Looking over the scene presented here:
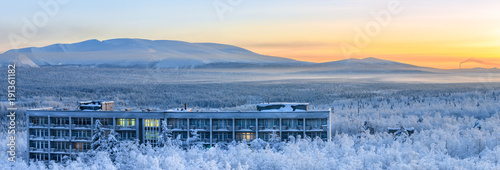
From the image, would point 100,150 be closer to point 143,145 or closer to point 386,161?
point 143,145

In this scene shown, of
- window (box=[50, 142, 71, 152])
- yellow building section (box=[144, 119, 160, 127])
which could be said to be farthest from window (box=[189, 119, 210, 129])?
window (box=[50, 142, 71, 152])

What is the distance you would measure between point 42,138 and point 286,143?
40141 millimetres

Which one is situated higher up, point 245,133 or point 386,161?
point 245,133

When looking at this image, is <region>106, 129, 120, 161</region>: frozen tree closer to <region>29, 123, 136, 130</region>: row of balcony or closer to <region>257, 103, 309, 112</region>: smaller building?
<region>29, 123, 136, 130</region>: row of balcony

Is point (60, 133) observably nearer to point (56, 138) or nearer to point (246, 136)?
point (56, 138)

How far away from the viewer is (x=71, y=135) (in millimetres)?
89812

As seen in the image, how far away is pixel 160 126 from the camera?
88562 millimetres

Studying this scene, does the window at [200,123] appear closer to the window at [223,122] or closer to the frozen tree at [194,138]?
the frozen tree at [194,138]

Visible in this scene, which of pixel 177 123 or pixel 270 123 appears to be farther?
pixel 177 123

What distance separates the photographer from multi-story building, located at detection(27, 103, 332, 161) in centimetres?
8650

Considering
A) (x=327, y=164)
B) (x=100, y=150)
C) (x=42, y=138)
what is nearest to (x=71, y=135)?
(x=42, y=138)

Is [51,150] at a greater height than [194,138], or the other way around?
[194,138]

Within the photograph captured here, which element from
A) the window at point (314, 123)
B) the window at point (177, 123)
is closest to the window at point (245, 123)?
the window at point (177, 123)

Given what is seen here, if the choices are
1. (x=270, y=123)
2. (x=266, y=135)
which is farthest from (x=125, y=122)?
(x=270, y=123)
